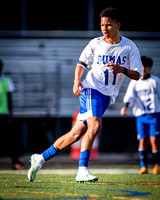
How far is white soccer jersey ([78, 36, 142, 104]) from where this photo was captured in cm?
591

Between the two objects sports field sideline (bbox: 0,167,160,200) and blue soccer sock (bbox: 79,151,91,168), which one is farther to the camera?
blue soccer sock (bbox: 79,151,91,168)

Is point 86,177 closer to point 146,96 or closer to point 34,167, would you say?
point 34,167

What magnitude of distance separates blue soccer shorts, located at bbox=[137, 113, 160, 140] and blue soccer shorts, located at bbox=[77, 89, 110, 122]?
2.58 meters

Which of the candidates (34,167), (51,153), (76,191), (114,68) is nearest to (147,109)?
(51,153)

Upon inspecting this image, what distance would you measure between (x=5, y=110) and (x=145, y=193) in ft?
16.1

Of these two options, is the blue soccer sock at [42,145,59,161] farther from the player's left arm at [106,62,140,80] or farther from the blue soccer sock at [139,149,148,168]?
the blue soccer sock at [139,149,148,168]

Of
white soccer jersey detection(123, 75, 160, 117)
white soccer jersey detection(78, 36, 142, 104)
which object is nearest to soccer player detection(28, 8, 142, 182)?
white soccer jersey detection(78, 36, 142, 104)

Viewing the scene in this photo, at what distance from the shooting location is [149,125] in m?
8.55

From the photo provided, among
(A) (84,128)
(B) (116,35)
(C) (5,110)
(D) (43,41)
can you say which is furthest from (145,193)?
(D) (43,41)

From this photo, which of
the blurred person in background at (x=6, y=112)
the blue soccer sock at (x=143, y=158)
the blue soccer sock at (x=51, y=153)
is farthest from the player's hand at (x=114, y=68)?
the blurred person in background at (x=6, y=112)

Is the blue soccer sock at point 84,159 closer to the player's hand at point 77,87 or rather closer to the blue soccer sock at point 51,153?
the blue soccer sock at point 51,153

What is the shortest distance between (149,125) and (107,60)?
293 centimetres

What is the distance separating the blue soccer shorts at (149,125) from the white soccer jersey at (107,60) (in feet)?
8.53

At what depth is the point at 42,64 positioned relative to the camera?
14.9m
